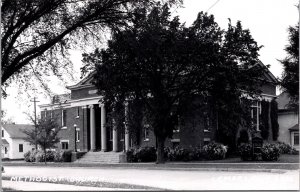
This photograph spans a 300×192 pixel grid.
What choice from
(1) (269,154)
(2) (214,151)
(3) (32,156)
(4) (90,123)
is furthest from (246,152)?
(3) (32,156)

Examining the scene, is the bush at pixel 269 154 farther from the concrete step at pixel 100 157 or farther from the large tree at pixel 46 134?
the large tree at pixel 46 134

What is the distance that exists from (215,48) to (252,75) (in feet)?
10.1

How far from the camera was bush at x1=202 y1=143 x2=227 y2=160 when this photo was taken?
3866 cm

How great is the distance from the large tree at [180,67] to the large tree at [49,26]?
8.33 metres

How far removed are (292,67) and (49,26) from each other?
32.4 feet

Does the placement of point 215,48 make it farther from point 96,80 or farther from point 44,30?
point 44,30

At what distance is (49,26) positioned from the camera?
20156 millimetres

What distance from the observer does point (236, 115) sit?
3141 cm

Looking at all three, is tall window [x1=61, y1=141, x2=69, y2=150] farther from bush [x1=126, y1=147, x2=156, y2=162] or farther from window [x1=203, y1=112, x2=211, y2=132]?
window [x1=203, y1=112, x2=211, y2=132]

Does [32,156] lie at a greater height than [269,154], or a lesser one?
lesser

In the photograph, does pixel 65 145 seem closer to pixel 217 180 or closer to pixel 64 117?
pixel 64 117

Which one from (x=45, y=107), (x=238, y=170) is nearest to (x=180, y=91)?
(x=238, y=170)

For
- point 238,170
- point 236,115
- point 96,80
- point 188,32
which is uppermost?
point 188,32

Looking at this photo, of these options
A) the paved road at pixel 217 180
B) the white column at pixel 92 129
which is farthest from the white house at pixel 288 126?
the paved road at pixel 217 180
